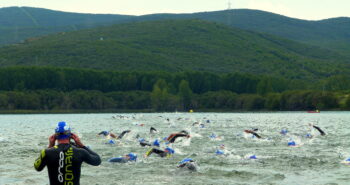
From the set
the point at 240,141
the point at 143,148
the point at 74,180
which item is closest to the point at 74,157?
the point at 74,180

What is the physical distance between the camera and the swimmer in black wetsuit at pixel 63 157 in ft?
43.2

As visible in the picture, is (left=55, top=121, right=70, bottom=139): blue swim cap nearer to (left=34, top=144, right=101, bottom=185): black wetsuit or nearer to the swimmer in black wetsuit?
the swimmer in black wetsuit

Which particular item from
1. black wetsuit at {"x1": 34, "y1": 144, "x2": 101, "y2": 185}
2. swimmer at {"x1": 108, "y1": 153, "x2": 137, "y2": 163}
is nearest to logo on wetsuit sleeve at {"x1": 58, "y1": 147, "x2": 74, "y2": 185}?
black wetsuit at {"x1": 34, "y1": 144, "x2": 101, "y2": 185}

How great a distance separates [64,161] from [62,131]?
0.72m

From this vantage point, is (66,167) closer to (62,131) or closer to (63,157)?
(63,157)

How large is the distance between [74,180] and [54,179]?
1.56 feet

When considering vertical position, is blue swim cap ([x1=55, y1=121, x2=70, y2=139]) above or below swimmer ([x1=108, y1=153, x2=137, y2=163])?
above

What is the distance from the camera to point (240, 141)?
43.8 metres

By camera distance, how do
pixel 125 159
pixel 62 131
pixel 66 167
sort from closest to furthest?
pixel 62 131
pixel 66 167
pixel 125 159

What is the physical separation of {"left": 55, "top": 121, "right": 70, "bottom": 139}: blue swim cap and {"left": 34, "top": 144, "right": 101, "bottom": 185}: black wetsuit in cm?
22

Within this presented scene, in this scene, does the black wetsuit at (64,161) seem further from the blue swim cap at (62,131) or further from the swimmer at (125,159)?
the swimmer at (125,159)

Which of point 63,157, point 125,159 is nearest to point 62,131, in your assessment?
point 63,157

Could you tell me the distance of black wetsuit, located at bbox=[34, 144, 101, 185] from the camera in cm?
1316

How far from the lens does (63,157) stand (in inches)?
518
